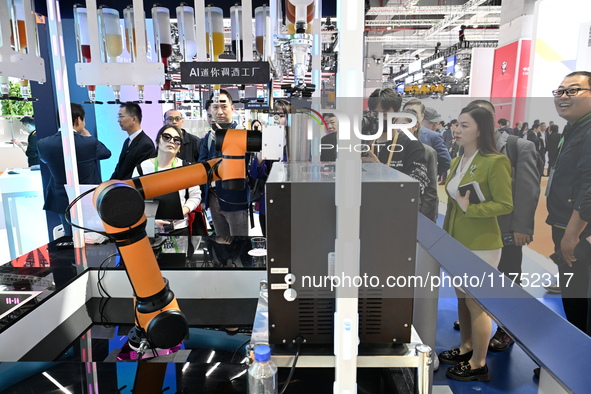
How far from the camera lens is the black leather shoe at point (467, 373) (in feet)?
7.14

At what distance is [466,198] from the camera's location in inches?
101

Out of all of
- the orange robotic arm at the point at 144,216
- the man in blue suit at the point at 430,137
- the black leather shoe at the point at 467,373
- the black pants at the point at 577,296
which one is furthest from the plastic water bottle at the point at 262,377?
the man in blue suit at the point at 430,137

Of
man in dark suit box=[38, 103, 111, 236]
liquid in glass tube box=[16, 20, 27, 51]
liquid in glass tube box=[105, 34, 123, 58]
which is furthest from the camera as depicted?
man in dark suit box=[38, 103, 111, 236]

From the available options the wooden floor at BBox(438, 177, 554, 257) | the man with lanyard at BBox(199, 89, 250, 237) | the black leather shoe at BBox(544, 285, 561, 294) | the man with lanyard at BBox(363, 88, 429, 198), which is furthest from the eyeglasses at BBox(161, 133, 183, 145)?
the wooden floor at BBox(438, 177, 554, 257)

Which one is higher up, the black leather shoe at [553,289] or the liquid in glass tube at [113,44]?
the liquid in glass tube at [113,44]

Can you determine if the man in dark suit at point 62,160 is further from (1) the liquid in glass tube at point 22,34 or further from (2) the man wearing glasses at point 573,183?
(2) the man wearing glasses at point 573,183

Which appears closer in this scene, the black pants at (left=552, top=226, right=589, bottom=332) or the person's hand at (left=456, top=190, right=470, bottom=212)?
the black pants at (left=552, top=226, right=589, bottom=332)

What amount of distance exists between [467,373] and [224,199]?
6.40 feet

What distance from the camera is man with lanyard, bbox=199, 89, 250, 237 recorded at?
2.93 metres

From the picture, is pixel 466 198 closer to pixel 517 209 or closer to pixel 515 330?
pixel 517 209

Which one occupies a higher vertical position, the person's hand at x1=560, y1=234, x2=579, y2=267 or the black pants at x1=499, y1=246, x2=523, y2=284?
the person's hand at x1=560, y1=234, x2=579, y2=267

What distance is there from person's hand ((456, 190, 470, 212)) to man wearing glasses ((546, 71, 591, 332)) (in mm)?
540

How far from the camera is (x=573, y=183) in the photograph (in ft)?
7.76

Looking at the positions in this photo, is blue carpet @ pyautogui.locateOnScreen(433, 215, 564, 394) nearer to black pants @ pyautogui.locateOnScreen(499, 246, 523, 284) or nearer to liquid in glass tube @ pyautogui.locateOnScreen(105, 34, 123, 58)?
black pants @ pyautogui.locateOnScreen(499, 246, 523, 284)
